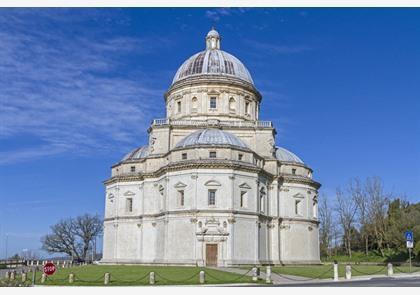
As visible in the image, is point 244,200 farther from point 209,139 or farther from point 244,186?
point 209,139

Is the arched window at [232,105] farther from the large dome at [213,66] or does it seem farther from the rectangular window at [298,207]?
the rectangular window at [298,207]

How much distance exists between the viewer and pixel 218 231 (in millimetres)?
45094

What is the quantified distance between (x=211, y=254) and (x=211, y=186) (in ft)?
19.1

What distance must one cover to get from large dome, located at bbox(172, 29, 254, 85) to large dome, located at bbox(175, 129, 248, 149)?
31.9 ft

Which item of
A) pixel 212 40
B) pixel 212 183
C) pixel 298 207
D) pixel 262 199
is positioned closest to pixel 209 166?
pixel 212 183

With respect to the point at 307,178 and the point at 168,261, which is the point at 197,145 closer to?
the point at 168,261

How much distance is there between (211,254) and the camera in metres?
45.1

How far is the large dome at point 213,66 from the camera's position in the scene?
188ft

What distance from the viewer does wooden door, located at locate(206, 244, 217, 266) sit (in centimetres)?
4478

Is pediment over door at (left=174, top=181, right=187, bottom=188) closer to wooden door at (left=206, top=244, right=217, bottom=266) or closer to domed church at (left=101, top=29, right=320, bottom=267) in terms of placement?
domed church at (left=101, top=29, right=320, bottom=267)

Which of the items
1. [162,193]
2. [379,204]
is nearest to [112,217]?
[162,193]

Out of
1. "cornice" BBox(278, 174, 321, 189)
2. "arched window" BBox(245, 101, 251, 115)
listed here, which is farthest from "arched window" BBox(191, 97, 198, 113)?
"cornice" BBox(278, 174, 321, 189)

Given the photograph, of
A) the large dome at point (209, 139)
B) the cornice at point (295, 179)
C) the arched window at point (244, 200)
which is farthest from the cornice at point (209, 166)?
the cornice at point (295, 179)

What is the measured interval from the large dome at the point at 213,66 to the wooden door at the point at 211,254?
19662mm
